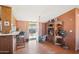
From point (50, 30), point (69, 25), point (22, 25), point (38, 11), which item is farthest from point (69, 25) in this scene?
A: point (22, 25)

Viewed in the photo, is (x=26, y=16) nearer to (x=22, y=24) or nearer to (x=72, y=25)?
(x=22, y=24)

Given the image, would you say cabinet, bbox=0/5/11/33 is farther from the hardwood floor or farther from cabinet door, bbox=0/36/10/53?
the hardwood floor

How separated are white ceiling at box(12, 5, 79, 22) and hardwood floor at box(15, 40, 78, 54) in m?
0.51

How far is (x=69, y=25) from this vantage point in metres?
2.58

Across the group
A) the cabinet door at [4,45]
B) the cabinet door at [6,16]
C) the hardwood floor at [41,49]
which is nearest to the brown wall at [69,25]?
the hardwood floor at [41,49]

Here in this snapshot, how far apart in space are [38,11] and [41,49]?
2.55ft

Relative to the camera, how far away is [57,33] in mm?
2670

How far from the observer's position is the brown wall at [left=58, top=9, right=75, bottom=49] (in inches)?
99.8

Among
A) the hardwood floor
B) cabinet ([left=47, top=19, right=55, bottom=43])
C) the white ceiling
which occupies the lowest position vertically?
the hardwood floor

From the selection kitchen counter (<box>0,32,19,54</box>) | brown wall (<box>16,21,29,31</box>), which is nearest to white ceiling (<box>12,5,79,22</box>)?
brown wall (<box>16,21,29,31</box>)

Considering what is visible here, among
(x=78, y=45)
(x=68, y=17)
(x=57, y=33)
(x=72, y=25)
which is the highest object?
(x=68, y=17)

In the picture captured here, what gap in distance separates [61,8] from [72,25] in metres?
0.41

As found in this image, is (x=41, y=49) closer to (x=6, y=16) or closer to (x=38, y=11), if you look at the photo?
(x=38, y=11)
